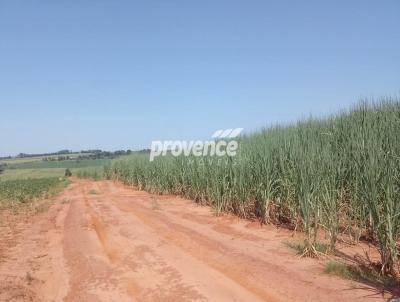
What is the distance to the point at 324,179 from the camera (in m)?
7.39

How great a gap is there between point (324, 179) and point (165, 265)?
332 centimetres

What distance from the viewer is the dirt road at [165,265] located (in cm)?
514

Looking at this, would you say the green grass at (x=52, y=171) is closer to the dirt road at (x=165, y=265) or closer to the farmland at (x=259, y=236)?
the farmland at (x=259, y=236)

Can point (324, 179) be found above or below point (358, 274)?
above

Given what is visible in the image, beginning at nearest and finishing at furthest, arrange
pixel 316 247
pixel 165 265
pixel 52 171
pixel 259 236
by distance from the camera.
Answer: pixel 165 265, pixel 316 247, pixel 259 236, pixel 52 171

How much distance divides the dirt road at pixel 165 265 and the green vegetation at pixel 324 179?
0.64 meters

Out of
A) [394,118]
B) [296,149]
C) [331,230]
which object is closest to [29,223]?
[296,149]

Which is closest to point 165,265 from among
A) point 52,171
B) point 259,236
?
point 259,236

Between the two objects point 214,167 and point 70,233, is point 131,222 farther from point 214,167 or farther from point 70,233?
point 214,167

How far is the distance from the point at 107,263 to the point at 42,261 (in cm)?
149

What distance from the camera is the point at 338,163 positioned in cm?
830

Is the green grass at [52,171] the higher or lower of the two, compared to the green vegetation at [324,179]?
lower

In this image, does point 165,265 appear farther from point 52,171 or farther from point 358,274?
point 52,171

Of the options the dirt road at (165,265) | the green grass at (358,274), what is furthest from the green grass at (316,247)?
the green grass at (358,274)
